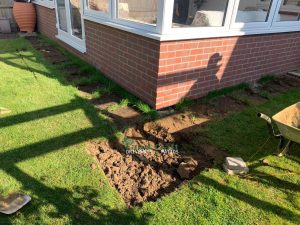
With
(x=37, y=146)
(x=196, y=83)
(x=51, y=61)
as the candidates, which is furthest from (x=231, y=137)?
(x=51, y=61)

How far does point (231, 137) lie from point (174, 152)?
37.6 inches

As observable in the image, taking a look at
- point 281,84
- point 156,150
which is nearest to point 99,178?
point 156,150

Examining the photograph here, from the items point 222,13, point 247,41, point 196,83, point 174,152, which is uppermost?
point 222,13

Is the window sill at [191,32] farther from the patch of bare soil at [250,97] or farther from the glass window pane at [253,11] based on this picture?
the patch of bare soil at [250,97]

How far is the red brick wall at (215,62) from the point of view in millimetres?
4016

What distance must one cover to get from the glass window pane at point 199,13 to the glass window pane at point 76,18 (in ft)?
12.0

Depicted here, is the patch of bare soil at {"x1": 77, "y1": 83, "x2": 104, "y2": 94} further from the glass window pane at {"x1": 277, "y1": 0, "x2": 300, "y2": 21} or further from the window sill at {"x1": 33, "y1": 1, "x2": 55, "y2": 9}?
the window sill at {"x1": 33, "y1": 1, "x2": 55, "y2": 9}

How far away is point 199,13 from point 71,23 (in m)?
4.61

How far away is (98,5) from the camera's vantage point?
5.28 meters

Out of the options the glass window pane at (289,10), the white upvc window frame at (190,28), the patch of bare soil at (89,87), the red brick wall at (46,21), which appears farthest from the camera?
the red brick wall at (46,21)

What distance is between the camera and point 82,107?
4441 mm

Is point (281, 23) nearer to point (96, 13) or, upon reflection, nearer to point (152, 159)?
point (96, 13)

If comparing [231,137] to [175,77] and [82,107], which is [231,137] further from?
[82,107]

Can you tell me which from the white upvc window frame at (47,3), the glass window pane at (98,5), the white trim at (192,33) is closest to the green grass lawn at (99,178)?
the white trim at (192,33)
